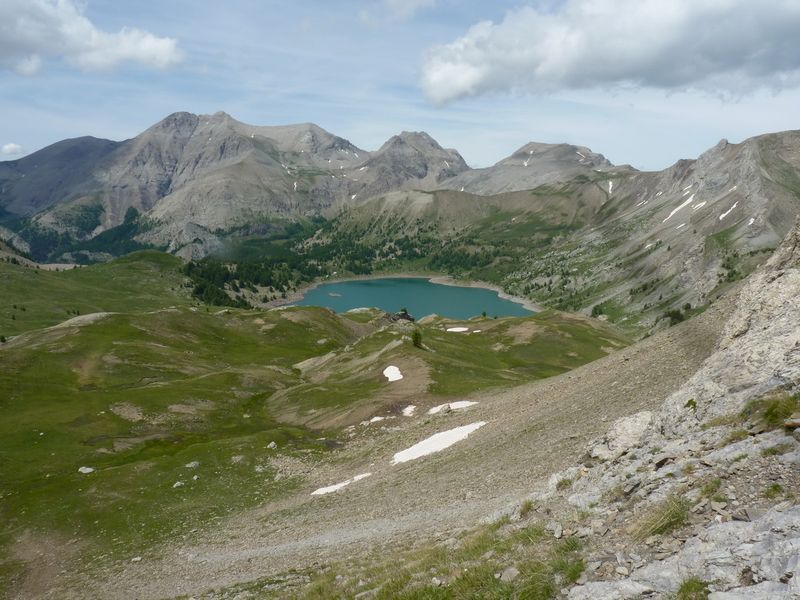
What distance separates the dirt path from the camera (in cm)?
2800

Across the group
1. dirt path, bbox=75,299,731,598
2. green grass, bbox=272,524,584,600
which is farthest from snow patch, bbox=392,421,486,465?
green grass, bbox=272,524,584,600

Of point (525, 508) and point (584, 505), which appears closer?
point (584, 505)

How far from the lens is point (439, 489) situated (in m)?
33.0

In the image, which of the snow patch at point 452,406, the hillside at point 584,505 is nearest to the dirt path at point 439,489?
the hillside at point 584,505

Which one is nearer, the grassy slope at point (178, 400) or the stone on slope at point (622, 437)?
the stone on slope at point (622, 437)

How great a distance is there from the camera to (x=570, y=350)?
133375 millimetres

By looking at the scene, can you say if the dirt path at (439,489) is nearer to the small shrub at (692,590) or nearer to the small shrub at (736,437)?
the small shrub at (736,437)

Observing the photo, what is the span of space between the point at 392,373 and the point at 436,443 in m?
37.5

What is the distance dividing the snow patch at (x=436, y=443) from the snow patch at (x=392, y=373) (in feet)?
106

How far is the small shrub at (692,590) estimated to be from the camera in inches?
396

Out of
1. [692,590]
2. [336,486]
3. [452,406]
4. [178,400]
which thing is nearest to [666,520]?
[692,590]

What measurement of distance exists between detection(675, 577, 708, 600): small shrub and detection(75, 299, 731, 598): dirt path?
41.8 feet

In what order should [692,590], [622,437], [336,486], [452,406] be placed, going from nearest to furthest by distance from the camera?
[692,590] < [622,437] < [336,486] < [452,406]

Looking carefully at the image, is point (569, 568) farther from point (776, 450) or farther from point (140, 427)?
point (140, 427)
